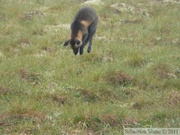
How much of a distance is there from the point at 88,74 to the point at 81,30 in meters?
1.58

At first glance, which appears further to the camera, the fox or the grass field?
the fox

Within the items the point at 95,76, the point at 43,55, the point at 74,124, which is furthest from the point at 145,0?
the point at 74,124

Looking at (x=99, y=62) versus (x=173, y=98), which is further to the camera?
(x=99, y=62)

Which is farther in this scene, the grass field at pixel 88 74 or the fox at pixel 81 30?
the fox at pixel 81 30

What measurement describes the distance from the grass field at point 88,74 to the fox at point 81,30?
89 cm

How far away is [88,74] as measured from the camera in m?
12.2

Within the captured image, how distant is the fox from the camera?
12176 millimetres

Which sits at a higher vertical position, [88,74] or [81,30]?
[81,30]

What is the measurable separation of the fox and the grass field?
0.89m

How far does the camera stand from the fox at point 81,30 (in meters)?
12.2

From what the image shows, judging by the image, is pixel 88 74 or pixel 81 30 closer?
pixel 88 74

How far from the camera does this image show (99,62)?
45.7 feet

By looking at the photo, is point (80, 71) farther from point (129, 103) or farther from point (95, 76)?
point (129, 103)

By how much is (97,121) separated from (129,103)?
199 cm
